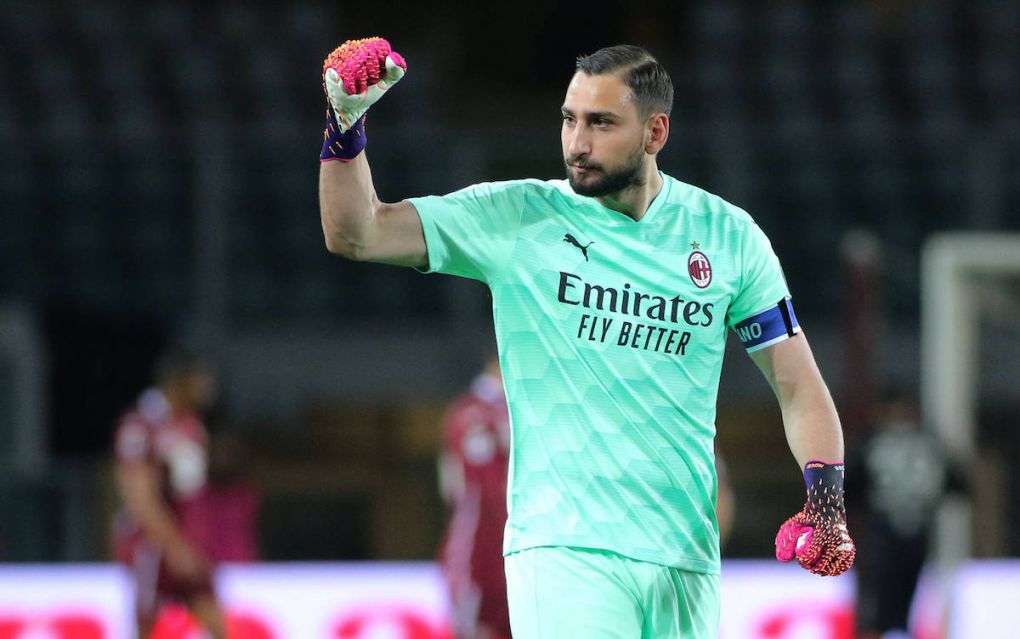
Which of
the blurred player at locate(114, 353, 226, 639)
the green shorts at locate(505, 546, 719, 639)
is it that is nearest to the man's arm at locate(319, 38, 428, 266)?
the green shorts at locate(505, 546, 719, 639)

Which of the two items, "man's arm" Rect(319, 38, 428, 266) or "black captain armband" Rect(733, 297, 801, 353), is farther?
"black captain armband" Rect(733, 297, 801, 353)

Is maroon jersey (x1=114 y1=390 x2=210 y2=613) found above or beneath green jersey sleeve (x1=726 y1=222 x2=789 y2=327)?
beneath

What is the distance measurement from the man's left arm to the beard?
48cm

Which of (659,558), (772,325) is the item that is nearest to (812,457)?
(772,325)

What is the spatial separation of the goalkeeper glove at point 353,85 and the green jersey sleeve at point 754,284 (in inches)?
34.5

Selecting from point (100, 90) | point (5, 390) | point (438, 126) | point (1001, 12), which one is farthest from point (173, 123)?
point (1001, 12)

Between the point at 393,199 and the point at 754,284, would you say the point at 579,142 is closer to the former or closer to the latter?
the point at 754,284

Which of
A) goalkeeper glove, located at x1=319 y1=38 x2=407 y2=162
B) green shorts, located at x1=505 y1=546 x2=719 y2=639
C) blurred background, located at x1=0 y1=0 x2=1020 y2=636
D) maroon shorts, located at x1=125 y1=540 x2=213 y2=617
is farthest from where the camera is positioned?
blurred background, located at x1=0 y1=0 x2=1020 y2=636

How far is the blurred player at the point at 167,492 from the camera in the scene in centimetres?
775

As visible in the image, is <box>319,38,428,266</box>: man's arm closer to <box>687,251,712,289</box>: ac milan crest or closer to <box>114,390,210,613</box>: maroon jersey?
<box>687,251,712,289</box>: ac milan crest

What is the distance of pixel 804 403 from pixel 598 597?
61cm

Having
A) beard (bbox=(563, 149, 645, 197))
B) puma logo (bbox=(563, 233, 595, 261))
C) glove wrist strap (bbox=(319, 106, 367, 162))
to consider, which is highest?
glove wrist strap (bbox=(319, 106, 367, 162))

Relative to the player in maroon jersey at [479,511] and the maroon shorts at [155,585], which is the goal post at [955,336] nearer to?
the player in maroon jersey at [479,511]

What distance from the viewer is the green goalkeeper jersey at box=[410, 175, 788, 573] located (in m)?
3.10
